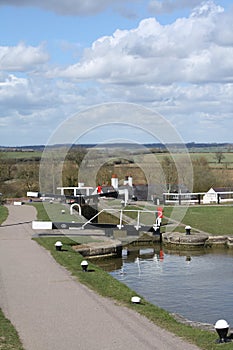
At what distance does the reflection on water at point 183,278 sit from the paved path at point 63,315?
6.40ft

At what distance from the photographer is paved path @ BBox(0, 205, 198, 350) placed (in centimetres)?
803

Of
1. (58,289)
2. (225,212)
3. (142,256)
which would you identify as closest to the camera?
(58,289)

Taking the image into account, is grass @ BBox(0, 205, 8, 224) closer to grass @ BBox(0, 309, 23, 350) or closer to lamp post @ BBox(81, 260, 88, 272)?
lamp post @ BBox(81, 260, 88, 272)

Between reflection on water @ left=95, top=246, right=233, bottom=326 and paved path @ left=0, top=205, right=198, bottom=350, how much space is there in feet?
6.40

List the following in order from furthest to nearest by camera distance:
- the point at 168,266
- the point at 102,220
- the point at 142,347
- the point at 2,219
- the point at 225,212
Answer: the point at 225,212
the point at 102,220
the point at 2,219
the point at 168,266
the point at 142,347

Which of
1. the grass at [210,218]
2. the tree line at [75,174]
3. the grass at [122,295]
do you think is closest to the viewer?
the grass at [122,295]

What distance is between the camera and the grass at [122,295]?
8382mm

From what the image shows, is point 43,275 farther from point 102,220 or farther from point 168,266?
point 102,220

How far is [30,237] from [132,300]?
370 inches

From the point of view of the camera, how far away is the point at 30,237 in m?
19.5

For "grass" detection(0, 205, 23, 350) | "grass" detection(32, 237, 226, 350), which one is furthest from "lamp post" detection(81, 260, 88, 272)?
"grass" detection(0, 205, 23, 350)

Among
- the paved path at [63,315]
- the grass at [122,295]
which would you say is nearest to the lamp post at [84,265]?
the grass at [122,295]

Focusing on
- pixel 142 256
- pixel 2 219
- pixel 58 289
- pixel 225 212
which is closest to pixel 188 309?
Result: pixel 58 289

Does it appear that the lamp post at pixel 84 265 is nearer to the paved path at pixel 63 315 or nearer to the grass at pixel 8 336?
the paved path at pixel 63 315
